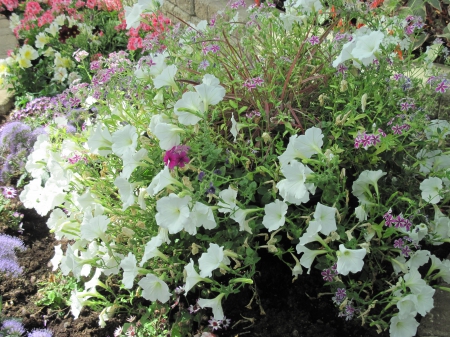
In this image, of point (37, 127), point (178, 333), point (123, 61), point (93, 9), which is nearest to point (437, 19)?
point (123, 61)

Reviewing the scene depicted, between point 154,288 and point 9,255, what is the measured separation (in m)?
1.27

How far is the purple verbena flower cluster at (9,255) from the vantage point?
257 cm

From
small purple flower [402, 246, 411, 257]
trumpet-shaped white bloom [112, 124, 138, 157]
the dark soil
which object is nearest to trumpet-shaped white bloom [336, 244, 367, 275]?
small purple flower [402, 246, 411, 257]

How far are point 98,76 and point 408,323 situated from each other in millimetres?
1929

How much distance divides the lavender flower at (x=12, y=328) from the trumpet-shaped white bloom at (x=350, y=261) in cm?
148

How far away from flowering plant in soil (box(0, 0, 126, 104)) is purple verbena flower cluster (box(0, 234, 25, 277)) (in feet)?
6.26

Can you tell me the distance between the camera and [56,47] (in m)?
4.59

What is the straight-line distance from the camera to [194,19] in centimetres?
446

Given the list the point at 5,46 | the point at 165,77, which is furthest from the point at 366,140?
the point at 5,46

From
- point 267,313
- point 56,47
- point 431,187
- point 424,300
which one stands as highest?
point 56,47

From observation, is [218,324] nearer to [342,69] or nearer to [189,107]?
[189,107]

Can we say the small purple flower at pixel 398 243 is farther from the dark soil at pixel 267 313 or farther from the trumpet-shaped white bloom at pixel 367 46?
the trumpet-shaped white bloom at pixel 367 46

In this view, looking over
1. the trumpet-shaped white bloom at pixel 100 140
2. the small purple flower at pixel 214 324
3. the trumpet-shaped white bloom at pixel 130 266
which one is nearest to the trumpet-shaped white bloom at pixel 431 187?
the small purple flower at pixel 214 324

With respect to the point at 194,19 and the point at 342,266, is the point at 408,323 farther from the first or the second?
the point at 194,19
